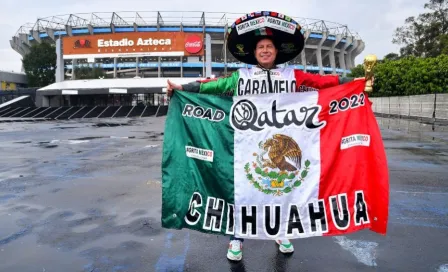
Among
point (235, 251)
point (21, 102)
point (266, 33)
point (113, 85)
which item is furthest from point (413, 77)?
point (21, 102)

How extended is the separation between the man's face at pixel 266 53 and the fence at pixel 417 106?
2490cm

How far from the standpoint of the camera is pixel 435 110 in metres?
25.6

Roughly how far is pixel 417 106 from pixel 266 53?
29.8 m

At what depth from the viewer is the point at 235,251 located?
3.38 meters

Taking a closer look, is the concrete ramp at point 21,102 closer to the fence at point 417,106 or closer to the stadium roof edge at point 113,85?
the stadium roof edge at point 113,85

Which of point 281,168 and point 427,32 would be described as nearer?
point 281,168

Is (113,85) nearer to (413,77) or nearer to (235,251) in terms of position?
(413,77)

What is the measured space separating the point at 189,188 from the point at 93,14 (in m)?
81.8

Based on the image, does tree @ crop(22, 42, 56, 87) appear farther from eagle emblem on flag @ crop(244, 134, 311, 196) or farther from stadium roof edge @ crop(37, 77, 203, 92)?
eagle emblem on flag @ crop(244, 134, 311, 196)

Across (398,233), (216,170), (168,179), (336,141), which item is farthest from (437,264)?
(168,179)

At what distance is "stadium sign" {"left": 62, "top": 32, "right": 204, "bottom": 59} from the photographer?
208ft

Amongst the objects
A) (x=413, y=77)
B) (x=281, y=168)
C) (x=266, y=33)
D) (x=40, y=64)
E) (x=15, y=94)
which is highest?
(x=40, y=64)

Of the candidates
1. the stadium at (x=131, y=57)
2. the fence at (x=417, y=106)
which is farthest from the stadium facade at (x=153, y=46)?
the fence at (x=417, y=106)

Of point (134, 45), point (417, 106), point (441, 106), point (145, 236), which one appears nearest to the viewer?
point (145, 236)
